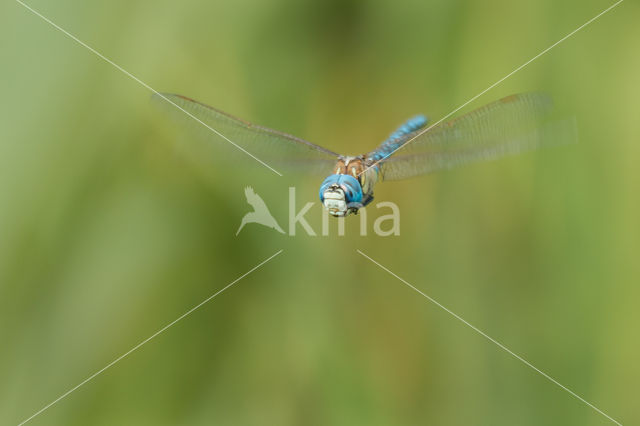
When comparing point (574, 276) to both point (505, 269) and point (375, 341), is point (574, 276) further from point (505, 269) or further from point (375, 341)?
point (375, 341)

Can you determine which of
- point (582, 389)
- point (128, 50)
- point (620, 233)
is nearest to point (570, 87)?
point (620, 233)

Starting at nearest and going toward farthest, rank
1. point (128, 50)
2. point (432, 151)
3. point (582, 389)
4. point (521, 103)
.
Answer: point (521, 103)
point (432, 151)
point (582, 389)
point (128, 50)

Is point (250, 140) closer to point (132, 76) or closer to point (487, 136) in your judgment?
point (132, 76)

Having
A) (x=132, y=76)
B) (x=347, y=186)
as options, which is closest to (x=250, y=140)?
(x=347, y=186)

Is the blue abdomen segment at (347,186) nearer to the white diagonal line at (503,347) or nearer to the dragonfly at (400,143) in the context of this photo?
the dragonfly at (400,143)

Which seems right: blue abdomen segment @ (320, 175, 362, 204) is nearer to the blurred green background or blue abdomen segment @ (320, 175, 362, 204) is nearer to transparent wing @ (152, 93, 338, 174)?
transparent wing @ (152, 93, 338, 174)

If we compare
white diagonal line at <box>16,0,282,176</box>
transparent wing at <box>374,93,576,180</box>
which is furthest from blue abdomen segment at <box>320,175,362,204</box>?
white diagonal line at <box>16,0,282,176</box>
